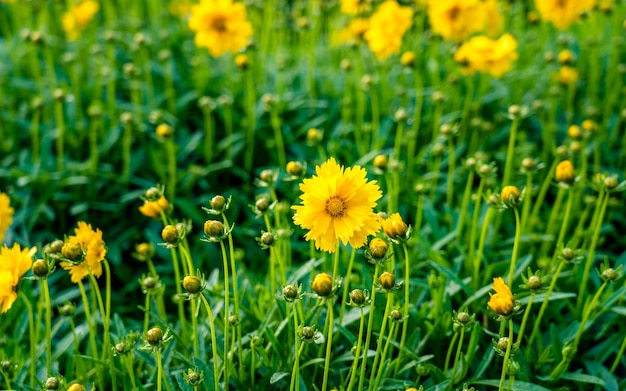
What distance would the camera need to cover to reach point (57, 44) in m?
3.94

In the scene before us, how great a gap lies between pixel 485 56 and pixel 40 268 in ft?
6.46

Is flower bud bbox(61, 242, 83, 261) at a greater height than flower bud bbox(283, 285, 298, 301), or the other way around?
flower bud bbox(61, 242, 83, 261)

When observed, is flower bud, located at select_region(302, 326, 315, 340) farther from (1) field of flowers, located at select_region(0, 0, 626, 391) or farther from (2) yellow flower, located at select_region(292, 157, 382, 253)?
(2) yellow flower, located at select_region(292, 157, 382, 253)

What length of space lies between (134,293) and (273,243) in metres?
1.25

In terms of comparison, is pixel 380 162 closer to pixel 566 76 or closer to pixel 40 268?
pixel 40 268

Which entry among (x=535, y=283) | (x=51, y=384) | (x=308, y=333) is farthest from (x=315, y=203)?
(x=51, y=384)

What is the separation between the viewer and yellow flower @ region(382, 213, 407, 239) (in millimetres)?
A: 1550

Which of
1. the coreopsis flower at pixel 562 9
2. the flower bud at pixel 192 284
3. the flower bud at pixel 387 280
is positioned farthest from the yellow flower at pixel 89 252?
the coreopsis flower at pixel 562 9

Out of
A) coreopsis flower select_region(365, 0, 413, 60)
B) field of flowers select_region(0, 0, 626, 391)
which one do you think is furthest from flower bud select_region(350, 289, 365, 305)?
coreopsis flower select_region(365, 0, 413, 60)

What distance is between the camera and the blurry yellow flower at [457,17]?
9.74 feet

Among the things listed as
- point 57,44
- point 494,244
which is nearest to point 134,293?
point 494,244

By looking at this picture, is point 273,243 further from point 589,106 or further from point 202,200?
point 589,106

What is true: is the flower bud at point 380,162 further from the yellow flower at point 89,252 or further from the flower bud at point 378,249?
the yellow flower at point 89,252

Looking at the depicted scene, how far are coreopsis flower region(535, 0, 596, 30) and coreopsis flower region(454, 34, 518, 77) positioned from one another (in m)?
0.38
